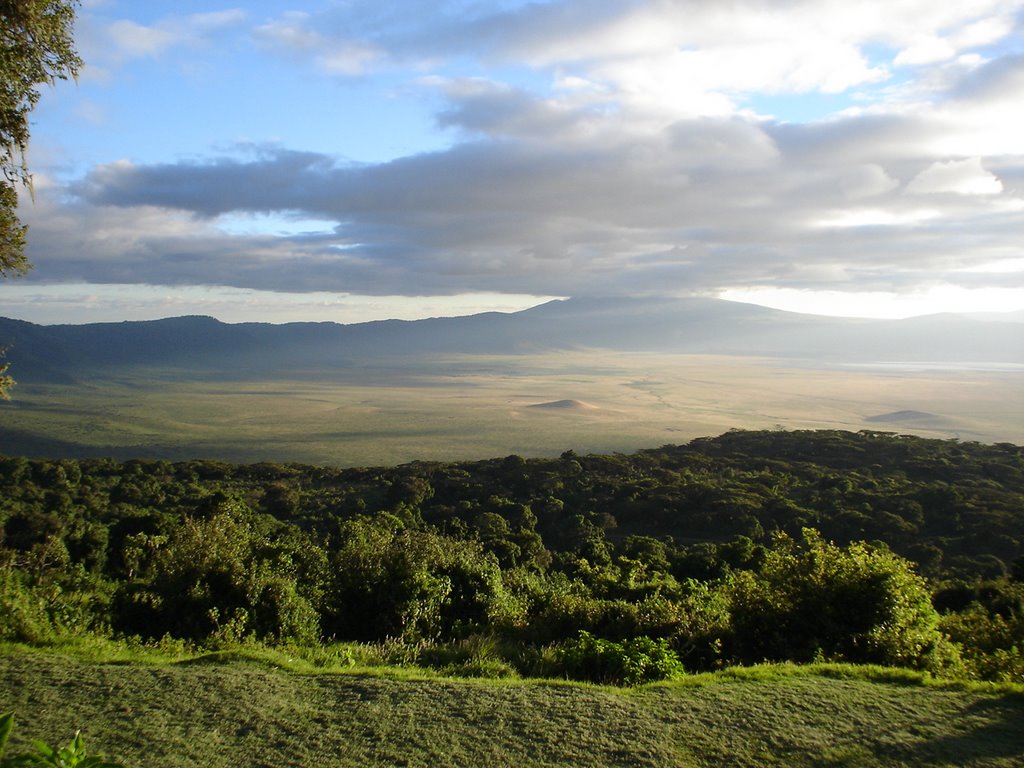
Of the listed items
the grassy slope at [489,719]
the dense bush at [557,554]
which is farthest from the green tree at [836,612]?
the grassy slope at [489,719]

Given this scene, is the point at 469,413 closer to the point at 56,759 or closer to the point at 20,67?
the point at 20,67

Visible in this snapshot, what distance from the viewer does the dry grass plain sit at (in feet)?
195

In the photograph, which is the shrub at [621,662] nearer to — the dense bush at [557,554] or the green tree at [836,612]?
the dense bush at [557,554]

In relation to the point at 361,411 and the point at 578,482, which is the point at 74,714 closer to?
the point at 578,482

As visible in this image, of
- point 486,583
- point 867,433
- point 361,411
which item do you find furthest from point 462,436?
point 486,583

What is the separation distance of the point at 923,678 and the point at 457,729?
13.8ft

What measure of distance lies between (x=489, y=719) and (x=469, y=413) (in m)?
79.7

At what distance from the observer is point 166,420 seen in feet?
258

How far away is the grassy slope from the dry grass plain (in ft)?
151

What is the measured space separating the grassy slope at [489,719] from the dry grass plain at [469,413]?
45.9 m

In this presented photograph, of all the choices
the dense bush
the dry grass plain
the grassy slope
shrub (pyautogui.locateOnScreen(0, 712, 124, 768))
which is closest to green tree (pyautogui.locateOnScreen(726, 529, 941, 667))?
the dense bush

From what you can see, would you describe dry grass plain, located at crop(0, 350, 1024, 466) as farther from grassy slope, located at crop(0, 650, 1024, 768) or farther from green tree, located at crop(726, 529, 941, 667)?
grassy slope, located at crop(0, 650, 1024, 768)

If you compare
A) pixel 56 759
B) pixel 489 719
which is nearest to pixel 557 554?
pixel 489 719

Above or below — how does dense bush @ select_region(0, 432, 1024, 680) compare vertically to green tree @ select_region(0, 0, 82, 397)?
below
